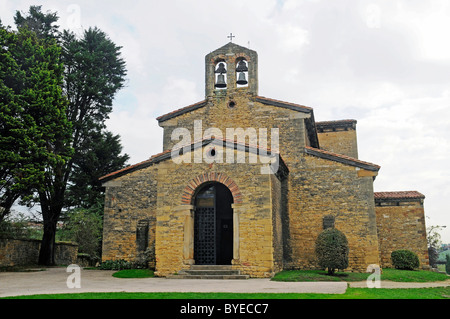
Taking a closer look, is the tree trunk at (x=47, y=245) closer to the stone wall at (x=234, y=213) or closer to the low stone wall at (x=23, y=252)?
the low stone wall at (x=23, y=252)

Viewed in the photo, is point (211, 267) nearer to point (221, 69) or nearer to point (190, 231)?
point (190, 231)

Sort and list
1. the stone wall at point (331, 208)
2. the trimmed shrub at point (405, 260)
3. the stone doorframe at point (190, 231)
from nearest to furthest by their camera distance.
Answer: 1. the stone doorframe at point (190, 231)
2. the stone wall at point (331, 208)
3. the trimmed shrub at point (405, 260)

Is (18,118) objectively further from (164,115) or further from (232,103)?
(232,103)

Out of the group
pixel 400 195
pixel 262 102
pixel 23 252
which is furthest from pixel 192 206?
pixel 400 195

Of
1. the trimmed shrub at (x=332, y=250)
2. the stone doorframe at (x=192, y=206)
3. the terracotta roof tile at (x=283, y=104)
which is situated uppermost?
the terracotta roof tile at (x=283, y=104)

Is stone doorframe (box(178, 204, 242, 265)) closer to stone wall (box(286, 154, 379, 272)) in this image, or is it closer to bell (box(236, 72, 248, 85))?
stone wall (box(286, 154, 379, 272))

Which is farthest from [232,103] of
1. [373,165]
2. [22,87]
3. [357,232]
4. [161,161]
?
[22,87]

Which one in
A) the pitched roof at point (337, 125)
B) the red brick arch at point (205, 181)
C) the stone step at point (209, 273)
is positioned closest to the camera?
the stone step at point (209, 273)

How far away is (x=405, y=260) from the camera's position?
19172mm

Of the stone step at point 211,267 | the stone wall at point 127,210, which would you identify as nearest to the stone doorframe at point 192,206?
the stone step at point 211,267

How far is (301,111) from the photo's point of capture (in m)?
18.9

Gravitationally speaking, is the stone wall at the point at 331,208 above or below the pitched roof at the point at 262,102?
below

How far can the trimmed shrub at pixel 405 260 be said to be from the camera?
62.8 feet

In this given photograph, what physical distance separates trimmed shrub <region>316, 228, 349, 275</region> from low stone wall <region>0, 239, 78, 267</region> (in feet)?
50.0
